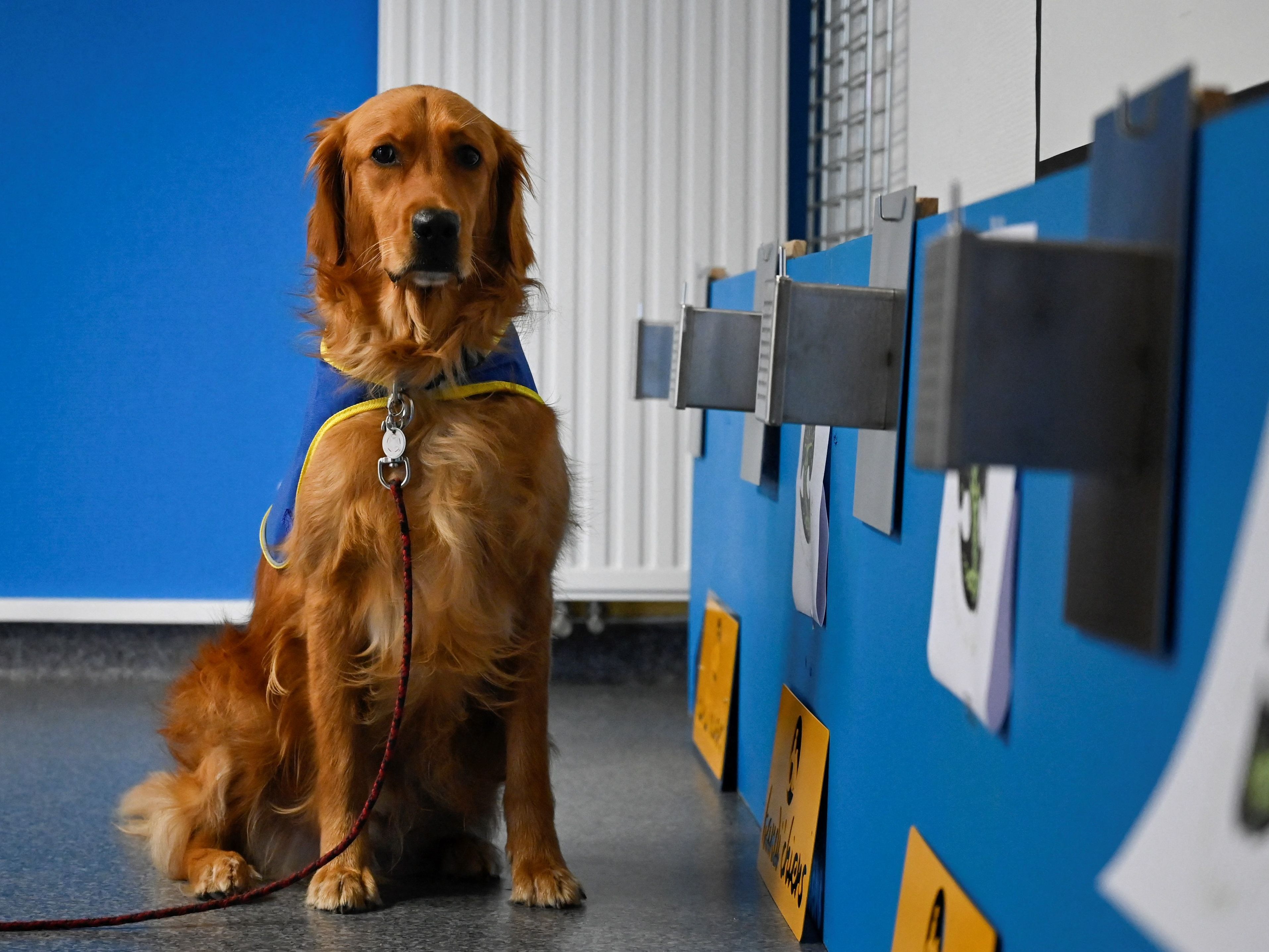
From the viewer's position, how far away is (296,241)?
261 centimetres

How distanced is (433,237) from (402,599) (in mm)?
398

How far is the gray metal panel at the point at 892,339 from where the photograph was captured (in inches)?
37.7

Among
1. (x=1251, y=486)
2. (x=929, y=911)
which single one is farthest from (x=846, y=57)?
(x=1251, y=486)

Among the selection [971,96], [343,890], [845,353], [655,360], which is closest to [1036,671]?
[845,353]

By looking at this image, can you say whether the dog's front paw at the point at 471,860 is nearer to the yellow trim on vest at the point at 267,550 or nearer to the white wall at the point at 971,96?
the yellow trim on vest at the point at 267,550

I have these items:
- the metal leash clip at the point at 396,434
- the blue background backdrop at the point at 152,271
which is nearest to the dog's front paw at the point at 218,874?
the metal leash clip at the point at 396,434

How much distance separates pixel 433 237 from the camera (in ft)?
4.39

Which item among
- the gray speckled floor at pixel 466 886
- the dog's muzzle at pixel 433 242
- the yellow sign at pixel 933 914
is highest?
the dog's muzzle at pixel 433 242

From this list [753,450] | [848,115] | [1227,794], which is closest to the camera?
[1227,794]

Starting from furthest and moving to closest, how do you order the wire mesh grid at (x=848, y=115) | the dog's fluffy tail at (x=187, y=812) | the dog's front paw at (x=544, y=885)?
the wire mesh grid at (x=848, y=115) → the dog's fluffy tail at (x=187, y=812) → the dog's front paw at (x=544, y=885)

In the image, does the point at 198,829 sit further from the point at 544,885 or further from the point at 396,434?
the point at 396,434

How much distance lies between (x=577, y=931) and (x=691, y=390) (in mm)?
559

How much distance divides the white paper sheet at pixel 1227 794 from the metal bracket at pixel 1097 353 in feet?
0.16

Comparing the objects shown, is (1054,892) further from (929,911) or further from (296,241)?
(296,241)
